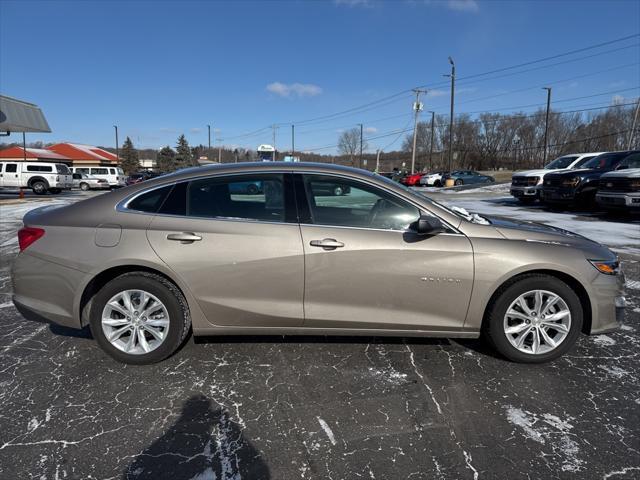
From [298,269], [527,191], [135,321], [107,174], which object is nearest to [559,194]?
[527,191]

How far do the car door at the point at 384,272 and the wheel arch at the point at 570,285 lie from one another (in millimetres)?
221

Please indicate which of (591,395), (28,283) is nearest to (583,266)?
(591,395)

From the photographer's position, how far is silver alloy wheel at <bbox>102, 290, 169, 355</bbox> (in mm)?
3115

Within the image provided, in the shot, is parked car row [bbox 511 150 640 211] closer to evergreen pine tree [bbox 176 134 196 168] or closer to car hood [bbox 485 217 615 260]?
car hood [bbox 485 217 615 260]

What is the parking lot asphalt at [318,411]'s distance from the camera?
217cm

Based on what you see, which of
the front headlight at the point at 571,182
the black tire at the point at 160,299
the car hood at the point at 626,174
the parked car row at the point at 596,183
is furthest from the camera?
the front headlight at the point at 571,182

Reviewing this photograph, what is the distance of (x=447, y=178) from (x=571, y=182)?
23.5 m

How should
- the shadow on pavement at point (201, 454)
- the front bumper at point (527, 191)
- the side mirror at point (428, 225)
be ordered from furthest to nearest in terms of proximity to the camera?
the front bumper at point (527, 191), the side mirror at point (428, 225), the shadow on pavement at point (201, 454)

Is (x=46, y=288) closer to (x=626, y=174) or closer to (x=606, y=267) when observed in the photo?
(x=606, y=267)

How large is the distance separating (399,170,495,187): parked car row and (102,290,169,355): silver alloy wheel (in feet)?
110

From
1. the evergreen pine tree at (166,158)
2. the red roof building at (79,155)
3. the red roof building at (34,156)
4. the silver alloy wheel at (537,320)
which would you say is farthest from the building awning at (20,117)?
the evergreen pine tree at (166,158)

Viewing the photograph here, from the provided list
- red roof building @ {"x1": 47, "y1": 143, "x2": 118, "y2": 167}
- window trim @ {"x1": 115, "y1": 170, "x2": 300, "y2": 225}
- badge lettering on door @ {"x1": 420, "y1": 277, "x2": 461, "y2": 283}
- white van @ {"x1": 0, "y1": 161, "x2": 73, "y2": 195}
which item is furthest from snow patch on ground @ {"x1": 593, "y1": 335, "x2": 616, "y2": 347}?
red roof building @ {"x1": 47, "y1": 143, "x2": 118, "y2": 167}

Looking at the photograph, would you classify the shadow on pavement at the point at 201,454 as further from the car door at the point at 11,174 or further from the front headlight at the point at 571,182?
the car door at the point at 11,174

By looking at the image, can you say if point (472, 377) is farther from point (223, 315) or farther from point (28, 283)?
point (28, 283)
